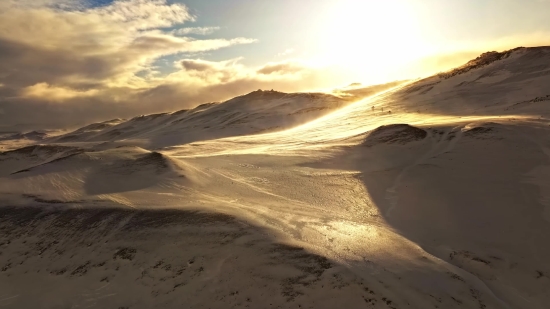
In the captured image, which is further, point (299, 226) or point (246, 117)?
point (246, 117)

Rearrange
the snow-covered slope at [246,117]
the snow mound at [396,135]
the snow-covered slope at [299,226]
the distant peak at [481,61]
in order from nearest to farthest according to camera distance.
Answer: the snow-covered slope at [299,226] → the snow mound at [396,135] → the distant peak at [481,61] → the snow-covered slope at [246,117]

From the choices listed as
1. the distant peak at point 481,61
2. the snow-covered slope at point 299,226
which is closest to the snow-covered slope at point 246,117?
the distant peak at point 481,61

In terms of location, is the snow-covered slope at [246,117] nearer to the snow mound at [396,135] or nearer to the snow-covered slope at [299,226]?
the snow mound at [396,135]

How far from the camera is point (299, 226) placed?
1011 centimetres

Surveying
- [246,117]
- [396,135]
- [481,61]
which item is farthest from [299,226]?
[246,117]

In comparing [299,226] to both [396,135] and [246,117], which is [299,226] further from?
[246,117]

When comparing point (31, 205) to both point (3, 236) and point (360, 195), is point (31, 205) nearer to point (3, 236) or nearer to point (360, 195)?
point (3, 236)

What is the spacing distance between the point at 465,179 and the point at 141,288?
11.6 m

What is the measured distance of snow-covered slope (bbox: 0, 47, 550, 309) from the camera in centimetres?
777

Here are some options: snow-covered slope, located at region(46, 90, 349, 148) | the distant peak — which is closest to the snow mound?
the distant peak

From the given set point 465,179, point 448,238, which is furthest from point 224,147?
point 448,238

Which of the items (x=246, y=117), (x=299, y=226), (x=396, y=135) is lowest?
(x=299, y=226)

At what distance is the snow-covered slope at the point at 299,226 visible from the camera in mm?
7770

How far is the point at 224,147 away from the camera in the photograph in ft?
98.6
